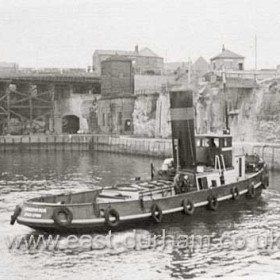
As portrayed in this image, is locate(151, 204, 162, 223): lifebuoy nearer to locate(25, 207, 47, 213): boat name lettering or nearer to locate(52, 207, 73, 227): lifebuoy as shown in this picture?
locate(52, 207, 73, 227): lifebuoy

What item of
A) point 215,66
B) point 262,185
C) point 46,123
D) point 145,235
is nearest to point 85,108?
point 46,123

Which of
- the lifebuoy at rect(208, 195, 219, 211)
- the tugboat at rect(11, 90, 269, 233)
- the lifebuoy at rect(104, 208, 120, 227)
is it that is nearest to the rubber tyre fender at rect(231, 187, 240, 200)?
the tugboat at rect(11, 90, 269, 233)

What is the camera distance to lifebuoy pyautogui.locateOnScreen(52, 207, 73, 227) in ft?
59.8

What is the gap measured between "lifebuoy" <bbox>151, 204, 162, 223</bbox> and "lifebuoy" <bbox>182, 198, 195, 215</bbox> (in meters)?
1.39

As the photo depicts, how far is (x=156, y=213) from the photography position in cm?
2052

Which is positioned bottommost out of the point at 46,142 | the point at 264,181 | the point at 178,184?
the point at 264,181

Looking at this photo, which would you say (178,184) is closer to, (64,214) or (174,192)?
(174,192)

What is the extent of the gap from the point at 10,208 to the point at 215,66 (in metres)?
61.8

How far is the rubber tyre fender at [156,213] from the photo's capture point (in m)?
20.3

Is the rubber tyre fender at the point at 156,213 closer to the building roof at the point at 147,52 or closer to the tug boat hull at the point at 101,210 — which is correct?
the tug boat hull at the point at 101,210

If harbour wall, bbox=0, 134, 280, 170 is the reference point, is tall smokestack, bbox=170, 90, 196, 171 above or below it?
above

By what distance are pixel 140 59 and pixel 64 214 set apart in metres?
75.8

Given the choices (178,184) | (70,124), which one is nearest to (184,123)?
(178,184)

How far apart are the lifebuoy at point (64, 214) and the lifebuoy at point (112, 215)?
1.30 meters
